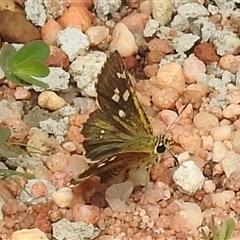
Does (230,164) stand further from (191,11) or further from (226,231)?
(191,11)

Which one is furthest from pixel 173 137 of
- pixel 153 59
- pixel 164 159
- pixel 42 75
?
pixel 42 75

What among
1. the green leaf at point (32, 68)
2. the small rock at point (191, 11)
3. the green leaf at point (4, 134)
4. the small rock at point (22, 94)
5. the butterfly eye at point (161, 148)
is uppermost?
the green leaf at point (32, 68)

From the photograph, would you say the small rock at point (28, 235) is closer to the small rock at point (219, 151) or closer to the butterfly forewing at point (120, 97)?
the butterfly forewing at point (120, 97)

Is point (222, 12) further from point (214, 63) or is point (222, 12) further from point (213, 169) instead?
point (213, 169)

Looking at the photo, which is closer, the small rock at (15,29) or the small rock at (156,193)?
the small rock at (156,193)

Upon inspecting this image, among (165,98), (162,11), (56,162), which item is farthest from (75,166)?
(162,11)

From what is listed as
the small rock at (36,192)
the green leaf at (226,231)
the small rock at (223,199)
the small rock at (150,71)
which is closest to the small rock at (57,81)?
the small rock at (150,71)

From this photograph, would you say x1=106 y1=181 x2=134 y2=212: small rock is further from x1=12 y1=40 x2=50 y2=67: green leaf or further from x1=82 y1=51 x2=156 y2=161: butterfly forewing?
x1=12 y1=40 x2=50 y2=67: green leaf
